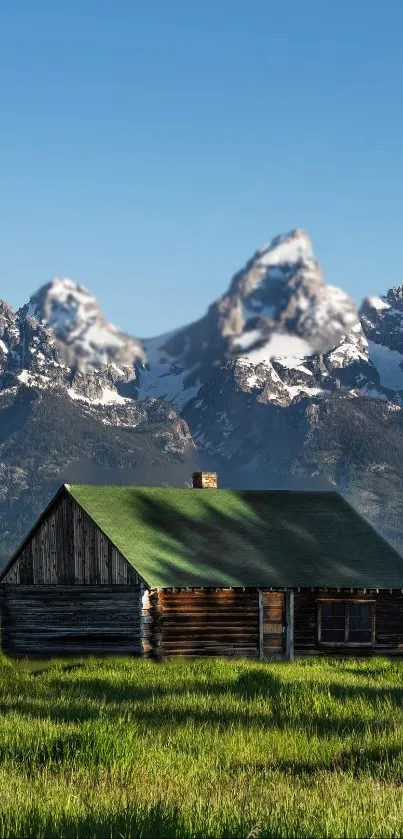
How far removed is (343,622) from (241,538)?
36.5ft

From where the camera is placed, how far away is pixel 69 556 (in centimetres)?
4594

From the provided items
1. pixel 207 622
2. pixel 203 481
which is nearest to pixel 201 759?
pixel 207 622

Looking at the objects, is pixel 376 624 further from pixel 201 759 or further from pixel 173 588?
pixel 201 759

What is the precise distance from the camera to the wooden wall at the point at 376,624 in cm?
4612

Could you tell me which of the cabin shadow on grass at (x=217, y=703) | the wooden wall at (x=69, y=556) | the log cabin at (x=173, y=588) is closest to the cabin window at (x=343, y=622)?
the log cabin at (x=173, y=588)

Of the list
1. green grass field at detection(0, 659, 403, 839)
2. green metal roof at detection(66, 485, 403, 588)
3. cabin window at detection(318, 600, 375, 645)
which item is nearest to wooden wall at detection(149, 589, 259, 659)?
green metal roof at detection(66, 485, 403, 588)

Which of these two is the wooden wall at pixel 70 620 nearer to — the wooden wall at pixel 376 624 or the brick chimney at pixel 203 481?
the wooden wall at pixel 376 624

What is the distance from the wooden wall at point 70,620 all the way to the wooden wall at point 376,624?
5471 millimetres

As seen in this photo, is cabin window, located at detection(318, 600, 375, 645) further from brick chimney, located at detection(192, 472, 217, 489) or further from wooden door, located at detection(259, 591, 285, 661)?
brick chimney, located at detection(192, 472, 217, 489)

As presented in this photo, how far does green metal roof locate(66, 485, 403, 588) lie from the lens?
45.6m

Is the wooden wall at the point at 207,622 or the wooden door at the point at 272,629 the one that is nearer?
the wooden wall at the point at 207,622

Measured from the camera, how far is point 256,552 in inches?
1885

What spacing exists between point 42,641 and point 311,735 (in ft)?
97.7

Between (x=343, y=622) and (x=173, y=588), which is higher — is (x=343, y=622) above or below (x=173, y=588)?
below
